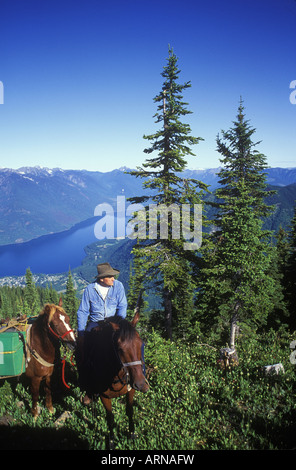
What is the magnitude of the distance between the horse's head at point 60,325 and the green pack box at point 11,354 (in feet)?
4.00

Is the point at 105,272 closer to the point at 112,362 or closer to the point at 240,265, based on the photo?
the point at 112,362

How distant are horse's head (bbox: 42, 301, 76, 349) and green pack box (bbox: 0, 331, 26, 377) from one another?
1.22m

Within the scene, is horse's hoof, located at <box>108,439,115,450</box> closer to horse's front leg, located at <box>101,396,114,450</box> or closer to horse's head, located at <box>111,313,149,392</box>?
horse's front leg, located at <box>101,396,114,450</box>

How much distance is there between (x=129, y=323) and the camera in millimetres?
4844

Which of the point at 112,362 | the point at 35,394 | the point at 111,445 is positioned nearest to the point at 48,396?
the point at 35,394

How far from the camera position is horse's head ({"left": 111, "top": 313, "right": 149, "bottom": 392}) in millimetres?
4484

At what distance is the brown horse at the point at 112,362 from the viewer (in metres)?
4.55

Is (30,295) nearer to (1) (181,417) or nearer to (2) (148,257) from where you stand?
(2) (148,257)

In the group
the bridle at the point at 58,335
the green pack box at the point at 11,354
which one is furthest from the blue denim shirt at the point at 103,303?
the green pack box at the point at 11,354

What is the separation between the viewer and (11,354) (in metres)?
6.36

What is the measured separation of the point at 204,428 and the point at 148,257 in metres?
9.26

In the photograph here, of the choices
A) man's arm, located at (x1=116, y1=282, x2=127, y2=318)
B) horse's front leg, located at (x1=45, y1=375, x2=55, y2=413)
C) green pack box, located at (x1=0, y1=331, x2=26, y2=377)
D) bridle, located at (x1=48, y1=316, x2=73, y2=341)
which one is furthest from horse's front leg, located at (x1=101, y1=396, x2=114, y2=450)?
green pack box, located at (x1=0, y1=331, x2=26, y2=377)

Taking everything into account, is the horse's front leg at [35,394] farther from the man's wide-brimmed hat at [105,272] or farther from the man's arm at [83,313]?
the man's wide-brimmed hat at [105,272]

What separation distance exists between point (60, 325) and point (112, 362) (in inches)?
72.1
